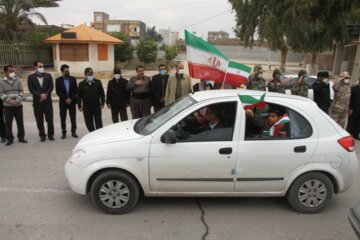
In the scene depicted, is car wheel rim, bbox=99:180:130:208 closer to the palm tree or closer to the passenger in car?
the passenger in car

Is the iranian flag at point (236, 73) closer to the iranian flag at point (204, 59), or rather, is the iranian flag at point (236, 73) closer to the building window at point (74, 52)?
the iranian flag at point (204, 59)

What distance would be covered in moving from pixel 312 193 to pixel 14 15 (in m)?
25.7

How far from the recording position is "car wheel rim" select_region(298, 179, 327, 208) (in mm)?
4551

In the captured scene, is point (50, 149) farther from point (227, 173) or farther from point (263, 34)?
point (263, 34)

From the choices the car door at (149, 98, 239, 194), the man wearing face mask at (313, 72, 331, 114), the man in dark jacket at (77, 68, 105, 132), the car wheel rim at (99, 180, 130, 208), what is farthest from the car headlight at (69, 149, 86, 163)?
the man wearing face mask at (313, 72, 331, 114)

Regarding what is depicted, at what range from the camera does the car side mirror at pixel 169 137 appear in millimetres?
4312

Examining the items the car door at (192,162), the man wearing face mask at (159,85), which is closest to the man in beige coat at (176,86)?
the man wearing face mask at (159,85)

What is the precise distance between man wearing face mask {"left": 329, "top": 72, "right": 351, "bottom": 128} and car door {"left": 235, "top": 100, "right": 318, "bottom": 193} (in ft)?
14.9

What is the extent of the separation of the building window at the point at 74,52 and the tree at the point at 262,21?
467 inches

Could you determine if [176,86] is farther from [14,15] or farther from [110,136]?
[14,15]

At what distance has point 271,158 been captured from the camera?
440 cm

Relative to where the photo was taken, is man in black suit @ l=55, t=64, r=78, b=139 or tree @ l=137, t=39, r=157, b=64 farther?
tree @ l=137, t=39, r=157, b=64

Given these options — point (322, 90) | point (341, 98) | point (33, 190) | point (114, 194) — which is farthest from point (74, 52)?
point (114, 194)

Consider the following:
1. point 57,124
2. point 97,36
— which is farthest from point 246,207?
point 97,36
